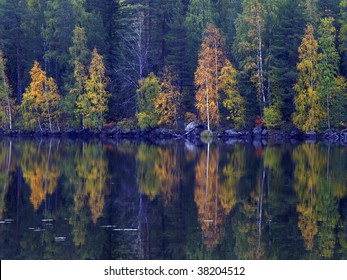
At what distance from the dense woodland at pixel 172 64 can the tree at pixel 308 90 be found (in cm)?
9

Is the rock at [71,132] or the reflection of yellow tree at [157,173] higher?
the rock at [71,132]

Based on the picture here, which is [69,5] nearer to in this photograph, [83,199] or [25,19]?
[25,19]

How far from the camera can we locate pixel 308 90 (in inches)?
2264

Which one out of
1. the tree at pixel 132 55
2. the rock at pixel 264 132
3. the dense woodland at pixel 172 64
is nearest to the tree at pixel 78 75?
the dense woodland at pixel 172 64

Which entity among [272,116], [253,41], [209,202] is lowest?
[209,202]

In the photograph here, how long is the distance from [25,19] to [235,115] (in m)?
25.8

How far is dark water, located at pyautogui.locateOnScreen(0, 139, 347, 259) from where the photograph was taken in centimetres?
1490

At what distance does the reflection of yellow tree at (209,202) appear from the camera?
1642 cm

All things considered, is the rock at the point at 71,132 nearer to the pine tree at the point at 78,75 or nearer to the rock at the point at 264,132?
the pine tree at the point at 78,75

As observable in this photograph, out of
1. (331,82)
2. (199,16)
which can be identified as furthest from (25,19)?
(331,82)

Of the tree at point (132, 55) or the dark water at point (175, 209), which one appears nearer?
the dark water at point (175, 209)

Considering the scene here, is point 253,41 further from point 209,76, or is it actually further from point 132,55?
point 132,55

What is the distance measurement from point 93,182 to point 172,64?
4133cm

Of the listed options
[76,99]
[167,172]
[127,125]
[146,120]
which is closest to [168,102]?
[146,120]
